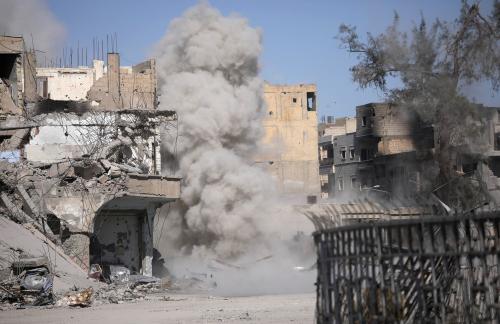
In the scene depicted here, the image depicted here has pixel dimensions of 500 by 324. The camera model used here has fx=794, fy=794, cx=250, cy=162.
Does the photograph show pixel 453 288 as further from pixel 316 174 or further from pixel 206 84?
pixel 316 174

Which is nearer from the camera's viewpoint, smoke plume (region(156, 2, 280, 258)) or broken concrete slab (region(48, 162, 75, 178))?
broken concrete slab (region(48, 162, 75, 178))

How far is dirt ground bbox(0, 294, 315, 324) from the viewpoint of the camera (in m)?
19.7

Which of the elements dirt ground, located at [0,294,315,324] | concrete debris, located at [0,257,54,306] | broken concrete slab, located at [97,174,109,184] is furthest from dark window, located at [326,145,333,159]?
concrete debris, located at [0,257,54,306]

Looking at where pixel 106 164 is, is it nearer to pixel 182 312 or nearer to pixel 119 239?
pixel 119 239

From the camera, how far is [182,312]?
2203cm

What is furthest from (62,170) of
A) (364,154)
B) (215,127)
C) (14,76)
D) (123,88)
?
(364,154)

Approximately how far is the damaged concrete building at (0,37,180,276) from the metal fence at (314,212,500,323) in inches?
832

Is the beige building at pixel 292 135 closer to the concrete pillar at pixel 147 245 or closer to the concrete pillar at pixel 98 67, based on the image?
the concrete pillar at pixel 98 67

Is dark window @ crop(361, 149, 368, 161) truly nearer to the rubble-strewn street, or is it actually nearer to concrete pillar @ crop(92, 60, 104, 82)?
the rubble-strewn street

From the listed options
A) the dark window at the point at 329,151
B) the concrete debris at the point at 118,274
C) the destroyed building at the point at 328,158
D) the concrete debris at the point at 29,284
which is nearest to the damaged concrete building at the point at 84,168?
the concrete debris at the point at 118,274

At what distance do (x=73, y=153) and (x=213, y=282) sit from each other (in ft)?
29.0

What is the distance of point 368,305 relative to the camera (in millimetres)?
10797

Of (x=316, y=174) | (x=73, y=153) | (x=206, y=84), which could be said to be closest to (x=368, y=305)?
(x=73, y=153)

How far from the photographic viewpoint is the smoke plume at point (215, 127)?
49.1 meters
